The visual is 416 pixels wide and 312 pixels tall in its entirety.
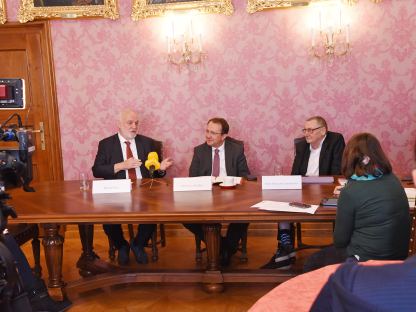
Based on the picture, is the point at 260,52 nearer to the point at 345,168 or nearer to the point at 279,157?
the point at 279,157

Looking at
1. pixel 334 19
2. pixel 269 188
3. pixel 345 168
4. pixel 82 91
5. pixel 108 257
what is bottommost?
pixel 108 257

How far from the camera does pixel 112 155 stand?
4418 millimetres

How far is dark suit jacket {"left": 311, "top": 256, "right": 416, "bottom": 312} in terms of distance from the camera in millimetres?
792

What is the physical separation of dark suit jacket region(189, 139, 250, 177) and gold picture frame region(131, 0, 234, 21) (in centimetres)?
145

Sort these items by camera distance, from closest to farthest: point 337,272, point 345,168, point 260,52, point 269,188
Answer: point 337,272, point 345,168, point 269,188, point 260,52

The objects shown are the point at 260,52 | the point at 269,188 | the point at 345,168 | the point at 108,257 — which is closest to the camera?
the point at 345,168

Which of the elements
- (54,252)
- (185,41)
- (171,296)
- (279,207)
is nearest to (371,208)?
(279,207)

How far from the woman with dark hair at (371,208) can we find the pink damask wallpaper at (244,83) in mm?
2467

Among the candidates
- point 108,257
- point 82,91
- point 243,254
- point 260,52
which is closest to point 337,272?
point 243,254

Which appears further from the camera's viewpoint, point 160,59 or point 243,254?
point 160,59

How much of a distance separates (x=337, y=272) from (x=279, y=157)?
4215mm

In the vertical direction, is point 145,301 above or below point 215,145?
below

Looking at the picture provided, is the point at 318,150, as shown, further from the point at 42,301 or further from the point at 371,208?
the point at 42,301

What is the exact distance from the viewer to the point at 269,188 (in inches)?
139
